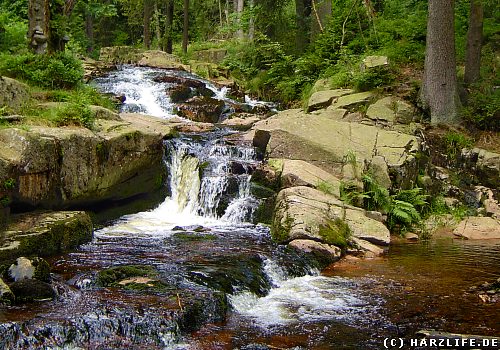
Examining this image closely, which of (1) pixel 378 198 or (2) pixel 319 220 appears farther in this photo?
(1) pixel 378 198

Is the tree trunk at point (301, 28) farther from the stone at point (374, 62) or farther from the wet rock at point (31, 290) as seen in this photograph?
the wet rock at point (31, 290)

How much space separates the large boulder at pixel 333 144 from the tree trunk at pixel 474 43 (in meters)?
3.88

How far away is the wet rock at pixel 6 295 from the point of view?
648cm

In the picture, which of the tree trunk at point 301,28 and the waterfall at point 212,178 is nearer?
the waterfall at point 212,178

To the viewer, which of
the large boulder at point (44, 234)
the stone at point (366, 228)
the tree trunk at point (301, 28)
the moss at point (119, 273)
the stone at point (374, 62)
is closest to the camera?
the moss at point (119, 273)

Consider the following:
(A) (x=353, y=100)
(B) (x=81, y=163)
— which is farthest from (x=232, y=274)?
(A) (x=353, y=100)

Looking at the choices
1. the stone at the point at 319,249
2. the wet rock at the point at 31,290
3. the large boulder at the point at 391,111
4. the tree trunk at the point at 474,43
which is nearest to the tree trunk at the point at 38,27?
the stone at the point at 319,249

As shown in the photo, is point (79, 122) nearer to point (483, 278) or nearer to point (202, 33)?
point (483, 278)

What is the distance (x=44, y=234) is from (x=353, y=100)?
10429mm

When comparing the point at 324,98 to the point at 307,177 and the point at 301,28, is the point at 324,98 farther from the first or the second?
the point at 301,28

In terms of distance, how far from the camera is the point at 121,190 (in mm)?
12211

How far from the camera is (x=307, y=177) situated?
40.6 ft

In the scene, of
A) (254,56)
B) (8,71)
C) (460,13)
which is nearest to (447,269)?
(8,71)

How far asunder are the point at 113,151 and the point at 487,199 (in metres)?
9.19
